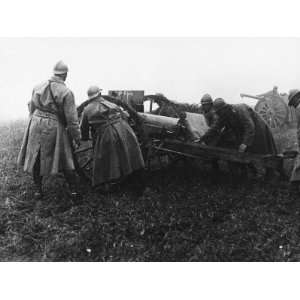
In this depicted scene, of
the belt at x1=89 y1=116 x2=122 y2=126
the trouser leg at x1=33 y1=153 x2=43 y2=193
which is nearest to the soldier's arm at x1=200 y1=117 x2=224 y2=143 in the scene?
the belt at x1=89 y1=116 x2=122 y2=126

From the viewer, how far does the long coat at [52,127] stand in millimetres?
4844

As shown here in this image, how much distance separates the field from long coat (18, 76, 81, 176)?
0.57m

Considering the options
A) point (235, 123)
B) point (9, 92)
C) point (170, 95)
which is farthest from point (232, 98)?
point (9, 92)

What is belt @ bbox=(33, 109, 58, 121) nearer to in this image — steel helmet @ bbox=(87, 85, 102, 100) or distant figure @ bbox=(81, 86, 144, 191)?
distant figure @ bbox=(81, 86, 144, 191)

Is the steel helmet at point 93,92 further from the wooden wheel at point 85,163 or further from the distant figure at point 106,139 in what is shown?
the wooden wheel at point 85,163

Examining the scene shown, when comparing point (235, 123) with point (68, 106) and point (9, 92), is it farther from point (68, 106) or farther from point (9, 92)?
point (9, 92)

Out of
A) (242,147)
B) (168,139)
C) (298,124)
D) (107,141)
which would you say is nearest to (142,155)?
(168,139)

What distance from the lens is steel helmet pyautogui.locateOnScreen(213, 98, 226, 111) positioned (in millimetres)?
5723

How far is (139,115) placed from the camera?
5949mm

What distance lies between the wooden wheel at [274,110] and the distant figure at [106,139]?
3672 millimetres

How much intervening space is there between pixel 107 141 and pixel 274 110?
166 inches

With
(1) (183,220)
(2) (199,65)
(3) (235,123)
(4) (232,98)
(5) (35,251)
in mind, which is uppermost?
(2) (199,65)

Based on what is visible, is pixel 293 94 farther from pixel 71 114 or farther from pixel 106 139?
pixel 71 114

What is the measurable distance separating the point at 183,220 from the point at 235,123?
1907mm
